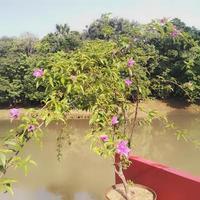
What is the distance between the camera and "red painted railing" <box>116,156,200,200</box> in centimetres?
331

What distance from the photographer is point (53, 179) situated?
22.3 ft

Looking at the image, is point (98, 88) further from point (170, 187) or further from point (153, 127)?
point (153, 127)

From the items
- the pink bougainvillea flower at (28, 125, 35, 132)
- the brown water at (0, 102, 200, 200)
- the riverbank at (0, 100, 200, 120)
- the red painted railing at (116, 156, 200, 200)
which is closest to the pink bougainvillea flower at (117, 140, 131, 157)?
the pink bougainvillea flower at (28, 125, 35, 132)

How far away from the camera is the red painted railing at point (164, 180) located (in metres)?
3.31

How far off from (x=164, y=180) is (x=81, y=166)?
3.99 m

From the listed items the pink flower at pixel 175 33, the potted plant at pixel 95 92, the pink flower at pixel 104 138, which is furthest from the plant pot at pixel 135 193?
the pink flower at pixel 175 33

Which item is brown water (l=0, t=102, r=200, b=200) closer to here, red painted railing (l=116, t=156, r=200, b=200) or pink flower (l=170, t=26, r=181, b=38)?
red painted railing (l=116, t=156, r=200, b=200)

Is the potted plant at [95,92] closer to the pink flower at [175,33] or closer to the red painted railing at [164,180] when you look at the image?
the red painted railing at [164,180]

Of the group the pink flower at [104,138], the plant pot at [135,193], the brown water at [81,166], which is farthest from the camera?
the brown water at [81,166]

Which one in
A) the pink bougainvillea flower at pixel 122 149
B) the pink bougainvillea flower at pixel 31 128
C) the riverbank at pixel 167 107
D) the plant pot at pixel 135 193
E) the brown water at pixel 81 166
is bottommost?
the brown water at pixel 81 166

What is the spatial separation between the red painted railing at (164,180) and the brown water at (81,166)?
5.83 feet

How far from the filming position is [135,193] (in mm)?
3812

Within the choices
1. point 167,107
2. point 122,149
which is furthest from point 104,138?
point 167,107

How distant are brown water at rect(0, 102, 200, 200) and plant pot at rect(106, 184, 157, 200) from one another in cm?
177
